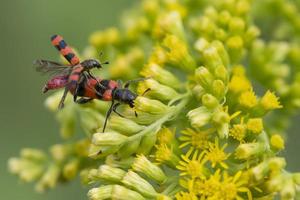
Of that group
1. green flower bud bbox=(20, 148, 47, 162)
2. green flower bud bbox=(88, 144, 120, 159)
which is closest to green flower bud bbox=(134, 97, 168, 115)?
green flower bud bbox=(88, 144, 120, 159)

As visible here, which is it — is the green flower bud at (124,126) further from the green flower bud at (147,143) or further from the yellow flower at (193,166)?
the yellow flower at (193,166)

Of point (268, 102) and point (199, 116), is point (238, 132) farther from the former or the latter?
point (268, 102)

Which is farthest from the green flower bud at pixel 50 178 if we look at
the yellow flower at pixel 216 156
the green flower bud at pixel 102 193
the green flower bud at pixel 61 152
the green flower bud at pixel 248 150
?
the green flower bud at pixel 248 150

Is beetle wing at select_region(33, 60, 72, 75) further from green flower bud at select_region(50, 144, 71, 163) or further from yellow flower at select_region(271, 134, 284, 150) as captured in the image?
yellow flower at select_region(271, 134, 284, 150)

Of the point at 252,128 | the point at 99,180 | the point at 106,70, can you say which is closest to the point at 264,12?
the point at 106,70

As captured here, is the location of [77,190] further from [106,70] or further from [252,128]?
[252,128]
